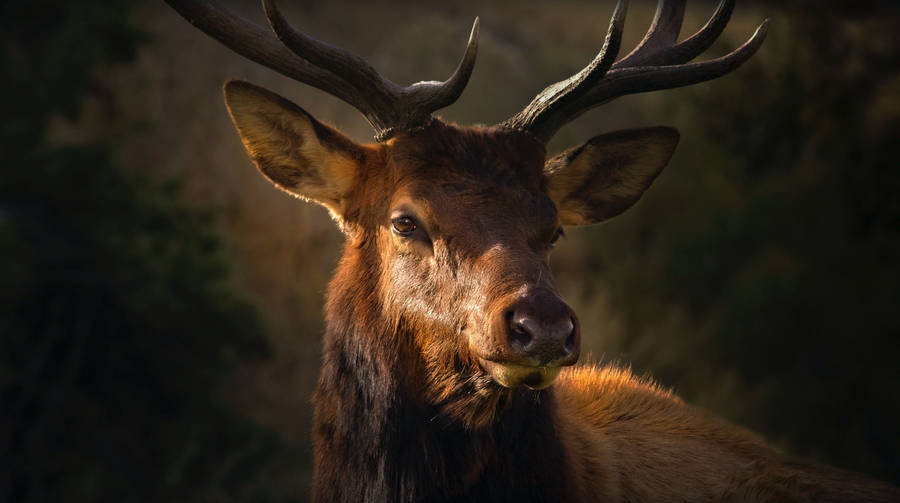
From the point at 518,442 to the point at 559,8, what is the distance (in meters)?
21.7

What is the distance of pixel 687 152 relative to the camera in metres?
15.5

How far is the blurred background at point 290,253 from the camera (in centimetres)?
929

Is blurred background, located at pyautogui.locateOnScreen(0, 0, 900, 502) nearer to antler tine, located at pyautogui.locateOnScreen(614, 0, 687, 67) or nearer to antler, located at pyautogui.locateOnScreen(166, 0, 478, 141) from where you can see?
antler tine, located at pyautogui.locateOnScreen(614, 0, 687, 67)

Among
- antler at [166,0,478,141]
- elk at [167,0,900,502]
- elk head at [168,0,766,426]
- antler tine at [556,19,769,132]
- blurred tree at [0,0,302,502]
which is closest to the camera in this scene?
elk head at [168,0,766,426]

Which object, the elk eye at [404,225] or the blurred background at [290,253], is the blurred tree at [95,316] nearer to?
the blurred background at [290,253]

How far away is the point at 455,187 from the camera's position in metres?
3.70

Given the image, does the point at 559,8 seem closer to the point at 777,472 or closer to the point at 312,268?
the point at 312,268

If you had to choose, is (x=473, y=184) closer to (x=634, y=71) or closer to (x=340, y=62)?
(x=340, y=62)

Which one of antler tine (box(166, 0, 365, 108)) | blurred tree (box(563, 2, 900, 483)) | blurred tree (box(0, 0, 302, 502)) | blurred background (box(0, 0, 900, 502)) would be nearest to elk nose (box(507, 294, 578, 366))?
antler tine (box(166, 0, 365, 108))

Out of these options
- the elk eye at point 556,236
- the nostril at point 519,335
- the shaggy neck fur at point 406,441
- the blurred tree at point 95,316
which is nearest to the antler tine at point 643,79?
the elk eye at point 556,236

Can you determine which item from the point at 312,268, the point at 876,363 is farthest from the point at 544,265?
the point at 312,268

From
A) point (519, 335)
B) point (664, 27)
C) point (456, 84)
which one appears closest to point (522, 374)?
point (519, 335)

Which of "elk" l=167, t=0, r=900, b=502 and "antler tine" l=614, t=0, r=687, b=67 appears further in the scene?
"antler tine" l=614, t=0, r=687, b=67

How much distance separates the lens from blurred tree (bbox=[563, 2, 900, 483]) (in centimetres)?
1085
